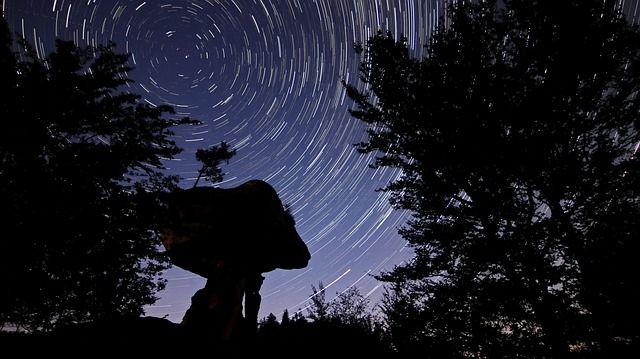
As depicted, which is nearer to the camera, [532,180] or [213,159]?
[532,180]

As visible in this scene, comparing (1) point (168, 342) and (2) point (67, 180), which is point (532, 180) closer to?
(1) point (168, 342)

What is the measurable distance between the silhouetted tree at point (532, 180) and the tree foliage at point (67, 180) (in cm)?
852

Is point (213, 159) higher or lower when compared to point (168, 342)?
higher

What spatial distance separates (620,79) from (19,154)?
1493cm

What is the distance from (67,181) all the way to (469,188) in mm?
10771

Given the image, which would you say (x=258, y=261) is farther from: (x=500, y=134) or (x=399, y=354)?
(x=500, y=134)

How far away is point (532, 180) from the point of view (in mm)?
6980

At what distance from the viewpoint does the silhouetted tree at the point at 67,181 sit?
715 cm

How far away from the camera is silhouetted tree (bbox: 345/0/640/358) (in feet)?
19.7

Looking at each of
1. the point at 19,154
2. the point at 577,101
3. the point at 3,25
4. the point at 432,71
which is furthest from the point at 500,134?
the point at 3,25

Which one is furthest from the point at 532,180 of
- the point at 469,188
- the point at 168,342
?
the point at 168,342

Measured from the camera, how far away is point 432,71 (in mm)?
8312

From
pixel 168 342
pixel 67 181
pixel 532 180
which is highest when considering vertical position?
pixel 67 181

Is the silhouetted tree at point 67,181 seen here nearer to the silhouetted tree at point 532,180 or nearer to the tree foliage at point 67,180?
the tree foliage at point 67,180
